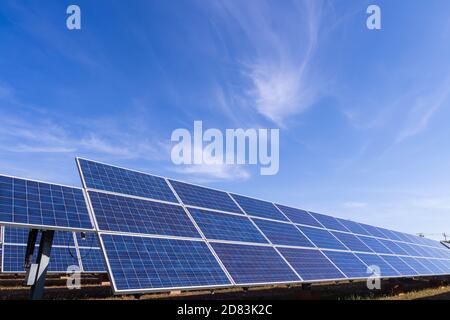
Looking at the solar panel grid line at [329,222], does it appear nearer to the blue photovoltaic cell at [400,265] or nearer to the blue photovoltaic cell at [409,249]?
the blue photovoltaic cell at [400,265]

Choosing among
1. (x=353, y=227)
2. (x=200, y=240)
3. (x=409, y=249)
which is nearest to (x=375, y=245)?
(x=353, y=227)

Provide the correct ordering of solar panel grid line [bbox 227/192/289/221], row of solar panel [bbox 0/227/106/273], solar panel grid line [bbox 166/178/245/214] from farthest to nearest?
row of solar panel [bbox 0/227/106/273] → solar panel grid line [bbox 227/192/289/221] → solar panel grid line [bbox 166/178/245/214]

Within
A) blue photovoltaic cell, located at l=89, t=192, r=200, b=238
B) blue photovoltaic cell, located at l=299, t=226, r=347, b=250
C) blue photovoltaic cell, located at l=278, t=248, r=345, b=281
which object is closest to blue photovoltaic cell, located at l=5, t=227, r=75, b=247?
blue photovoltaic cell, located at l=89, t=192, r=200, b=238

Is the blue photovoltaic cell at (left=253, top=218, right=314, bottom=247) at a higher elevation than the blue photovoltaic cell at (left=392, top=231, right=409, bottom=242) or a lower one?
lower

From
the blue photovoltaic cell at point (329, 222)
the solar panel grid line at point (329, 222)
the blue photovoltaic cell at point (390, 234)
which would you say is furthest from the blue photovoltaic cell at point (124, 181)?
the blue photovoltaic cell at point (390, 234)

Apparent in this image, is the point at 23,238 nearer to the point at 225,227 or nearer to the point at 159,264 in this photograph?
the point at 225,227

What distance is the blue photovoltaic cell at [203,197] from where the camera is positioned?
16956 mm

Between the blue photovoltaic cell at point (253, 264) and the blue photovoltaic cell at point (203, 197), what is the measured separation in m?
3.19

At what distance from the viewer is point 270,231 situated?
59.3ft

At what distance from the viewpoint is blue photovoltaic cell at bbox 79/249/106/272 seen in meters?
22.2

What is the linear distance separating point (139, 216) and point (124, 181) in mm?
2482

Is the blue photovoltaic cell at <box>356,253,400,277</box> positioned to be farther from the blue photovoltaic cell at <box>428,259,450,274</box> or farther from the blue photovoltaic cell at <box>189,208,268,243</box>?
the blue photovoltaic cell at <box>428,259,450,274</box>

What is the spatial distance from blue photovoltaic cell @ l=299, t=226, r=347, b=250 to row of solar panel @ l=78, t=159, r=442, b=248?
2.60 ft
